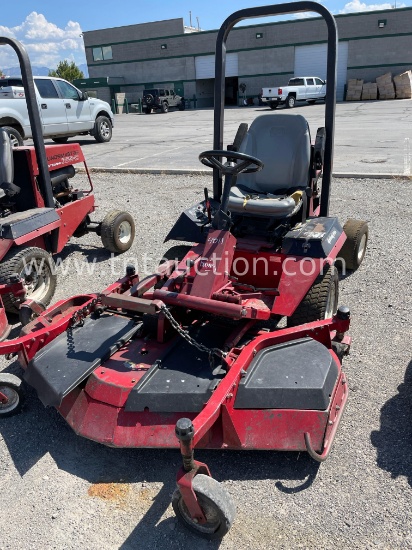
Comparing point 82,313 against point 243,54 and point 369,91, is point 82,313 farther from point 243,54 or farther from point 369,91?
point 243,54

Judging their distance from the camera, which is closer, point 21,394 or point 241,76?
point 21,394

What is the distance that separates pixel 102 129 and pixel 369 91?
18440 mm

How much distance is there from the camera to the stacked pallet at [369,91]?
86.0 ft

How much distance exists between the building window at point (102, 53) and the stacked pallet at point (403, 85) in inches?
809

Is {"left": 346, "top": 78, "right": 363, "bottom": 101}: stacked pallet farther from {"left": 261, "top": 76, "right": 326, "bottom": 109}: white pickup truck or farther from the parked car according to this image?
the parked car

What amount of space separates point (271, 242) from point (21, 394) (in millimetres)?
2136

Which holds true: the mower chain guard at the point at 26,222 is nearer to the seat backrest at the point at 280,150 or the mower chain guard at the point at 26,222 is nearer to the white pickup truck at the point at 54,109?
the seat backrest at the point at 280,150

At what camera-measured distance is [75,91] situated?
1227 cm

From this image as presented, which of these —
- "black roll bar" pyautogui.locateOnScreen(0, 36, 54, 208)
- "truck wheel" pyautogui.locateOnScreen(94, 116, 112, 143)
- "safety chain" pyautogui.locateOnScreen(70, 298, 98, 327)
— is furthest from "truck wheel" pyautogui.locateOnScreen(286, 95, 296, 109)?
"safety chain" pyautogui.locateOnScreen(70, 298, 98, 327)

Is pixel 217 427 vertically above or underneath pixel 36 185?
underneath

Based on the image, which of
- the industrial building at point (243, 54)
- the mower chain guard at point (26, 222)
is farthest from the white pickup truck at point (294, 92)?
the mower chain guard at point (26, 222)

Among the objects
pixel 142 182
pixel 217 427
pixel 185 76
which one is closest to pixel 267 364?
pixel 217 427

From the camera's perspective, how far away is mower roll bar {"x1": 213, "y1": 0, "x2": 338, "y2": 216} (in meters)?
3.58

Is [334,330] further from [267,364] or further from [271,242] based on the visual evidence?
[271,242]
